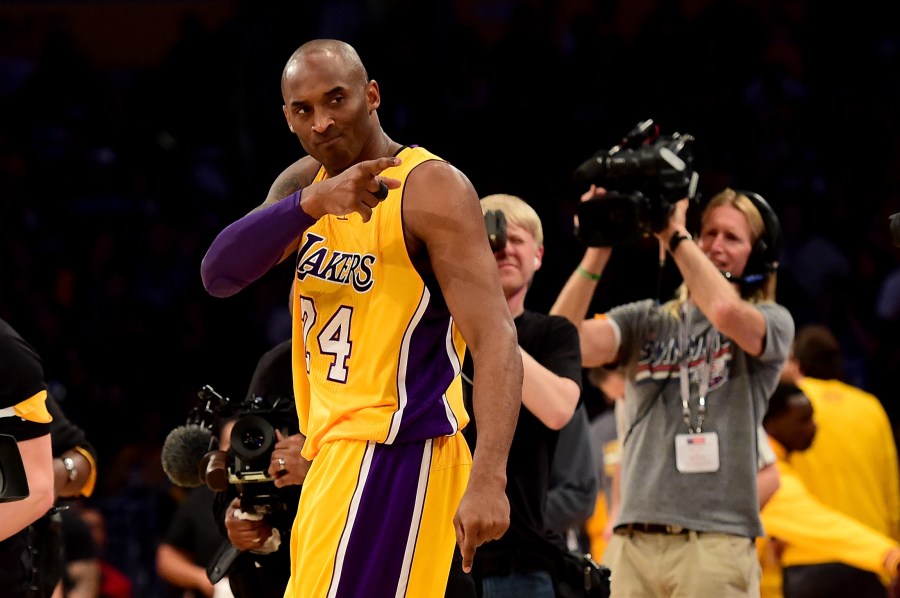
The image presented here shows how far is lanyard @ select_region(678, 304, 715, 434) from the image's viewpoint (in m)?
4.61

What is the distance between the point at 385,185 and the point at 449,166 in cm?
24

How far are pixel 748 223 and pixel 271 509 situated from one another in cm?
202

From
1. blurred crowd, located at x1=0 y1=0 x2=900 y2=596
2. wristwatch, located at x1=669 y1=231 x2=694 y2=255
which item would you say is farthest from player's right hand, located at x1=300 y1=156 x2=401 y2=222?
blurred crowd, located at x1=0 y1=0 x2=900 y2=596

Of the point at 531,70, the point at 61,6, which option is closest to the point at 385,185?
the point at 531,70

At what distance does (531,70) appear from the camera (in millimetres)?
11102

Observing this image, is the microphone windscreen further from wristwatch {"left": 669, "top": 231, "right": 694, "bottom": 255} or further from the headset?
the headset

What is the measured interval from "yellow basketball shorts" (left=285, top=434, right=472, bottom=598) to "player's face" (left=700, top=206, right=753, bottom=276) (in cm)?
210

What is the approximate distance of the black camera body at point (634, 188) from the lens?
4.46 metres

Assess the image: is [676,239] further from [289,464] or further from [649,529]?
[289,464]

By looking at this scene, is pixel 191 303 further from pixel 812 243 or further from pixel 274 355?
pixel 274 355

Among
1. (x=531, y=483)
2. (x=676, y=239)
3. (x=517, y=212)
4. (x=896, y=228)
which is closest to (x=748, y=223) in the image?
(x=676, y=239)

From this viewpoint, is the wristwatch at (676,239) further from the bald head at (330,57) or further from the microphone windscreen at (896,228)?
the bald head at (330,57)

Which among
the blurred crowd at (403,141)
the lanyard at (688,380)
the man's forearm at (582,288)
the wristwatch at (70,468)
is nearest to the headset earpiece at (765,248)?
the lanyard at (688,380)

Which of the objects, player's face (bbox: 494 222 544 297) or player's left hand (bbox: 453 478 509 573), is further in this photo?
player's face (bbox: 494 222 544 297)
